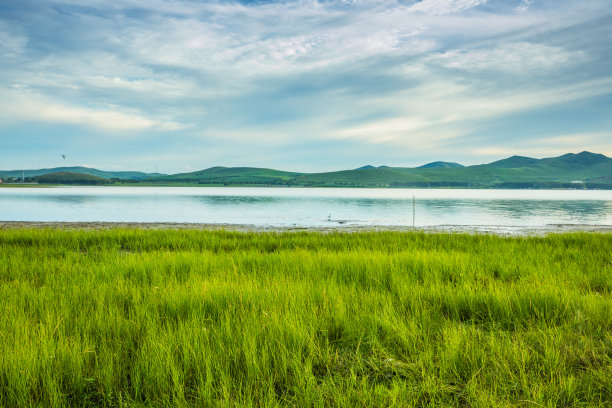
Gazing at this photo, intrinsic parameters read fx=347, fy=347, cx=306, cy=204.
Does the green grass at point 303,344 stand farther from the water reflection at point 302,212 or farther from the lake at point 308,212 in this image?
the water reflection at point 302,212

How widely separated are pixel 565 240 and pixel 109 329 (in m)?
14.0

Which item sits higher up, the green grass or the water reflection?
the green grass

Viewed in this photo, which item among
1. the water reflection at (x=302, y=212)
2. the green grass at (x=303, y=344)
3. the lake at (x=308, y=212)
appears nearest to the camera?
the green grass at (x=303, y=344)

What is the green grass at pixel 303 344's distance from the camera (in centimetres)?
246

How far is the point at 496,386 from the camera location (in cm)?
248

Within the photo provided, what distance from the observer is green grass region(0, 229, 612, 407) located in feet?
8.06

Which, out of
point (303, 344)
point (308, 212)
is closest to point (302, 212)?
point (308, 212)

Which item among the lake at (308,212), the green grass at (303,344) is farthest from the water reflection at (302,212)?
the green grass at (303,344)

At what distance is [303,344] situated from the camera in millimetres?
3057

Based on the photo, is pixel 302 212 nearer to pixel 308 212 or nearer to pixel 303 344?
pixel 308 212

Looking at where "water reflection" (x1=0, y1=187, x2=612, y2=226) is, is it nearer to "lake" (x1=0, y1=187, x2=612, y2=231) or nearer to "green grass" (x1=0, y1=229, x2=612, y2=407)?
"lake" (x1=0, y1=187, x2=612, y2=231)

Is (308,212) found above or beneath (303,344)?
beneath

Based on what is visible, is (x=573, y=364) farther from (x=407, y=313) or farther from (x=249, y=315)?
(x=249, y=315)

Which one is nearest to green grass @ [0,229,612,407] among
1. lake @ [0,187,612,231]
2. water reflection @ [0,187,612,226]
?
lake @ [0,187,612,231]
